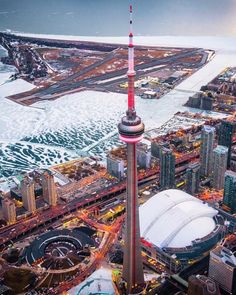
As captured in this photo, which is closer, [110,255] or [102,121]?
[110,255]

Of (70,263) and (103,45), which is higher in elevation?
(103,45)

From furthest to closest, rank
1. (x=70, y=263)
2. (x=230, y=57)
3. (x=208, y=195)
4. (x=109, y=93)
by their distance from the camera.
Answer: (x=230, y=57)
(x=109, y=93)
(x=208, y=195)
(x=70, y=263)

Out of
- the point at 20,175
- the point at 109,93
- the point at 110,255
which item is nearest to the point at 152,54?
the point at 109,93

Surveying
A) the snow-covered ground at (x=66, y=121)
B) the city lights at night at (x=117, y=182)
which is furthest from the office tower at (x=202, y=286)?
the snow-covered ground at (x=66, y=121)

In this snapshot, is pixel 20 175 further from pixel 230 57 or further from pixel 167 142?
pixel 230 57

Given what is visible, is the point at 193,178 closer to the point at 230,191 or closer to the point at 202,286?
the point at 230,191

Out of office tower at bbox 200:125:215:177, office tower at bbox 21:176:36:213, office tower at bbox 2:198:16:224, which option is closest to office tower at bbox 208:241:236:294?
office tower at bbox 200:125:215:177
